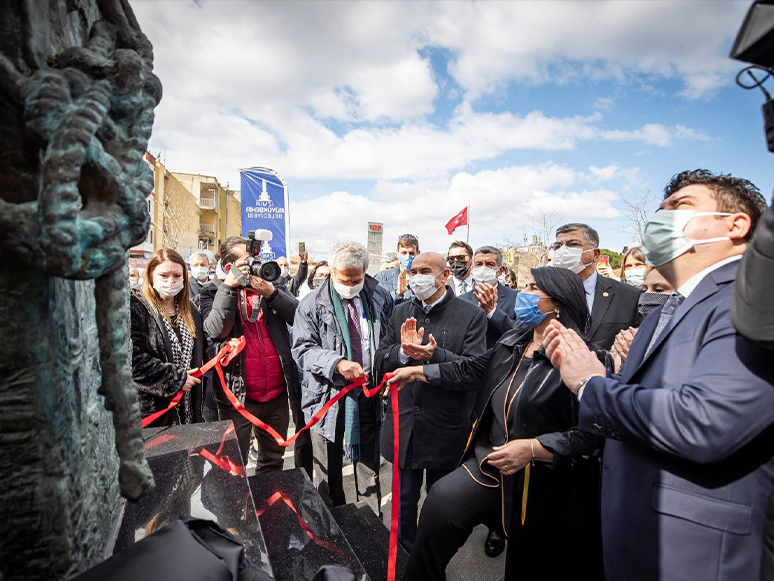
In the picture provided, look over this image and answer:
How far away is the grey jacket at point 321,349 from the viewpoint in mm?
3172

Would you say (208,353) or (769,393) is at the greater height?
(769,393)

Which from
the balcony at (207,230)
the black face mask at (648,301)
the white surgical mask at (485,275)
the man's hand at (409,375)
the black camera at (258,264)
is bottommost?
the man's hand at (409,375)

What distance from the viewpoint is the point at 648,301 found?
3.49 m

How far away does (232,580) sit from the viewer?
3.27 ft

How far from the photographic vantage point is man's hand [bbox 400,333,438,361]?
3061mm

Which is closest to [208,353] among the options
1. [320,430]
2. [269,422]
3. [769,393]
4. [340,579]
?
[269,422]

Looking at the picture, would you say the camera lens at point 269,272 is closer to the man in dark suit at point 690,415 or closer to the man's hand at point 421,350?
the man's hand at point 421,350

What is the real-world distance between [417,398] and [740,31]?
8.50 ft

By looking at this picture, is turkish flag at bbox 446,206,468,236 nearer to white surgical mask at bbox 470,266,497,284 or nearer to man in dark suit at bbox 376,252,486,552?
white surgical mask at bbox 470,266,497,284

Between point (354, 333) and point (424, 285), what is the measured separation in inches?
26.7

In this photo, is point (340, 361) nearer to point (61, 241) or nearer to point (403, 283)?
point (61, 241)

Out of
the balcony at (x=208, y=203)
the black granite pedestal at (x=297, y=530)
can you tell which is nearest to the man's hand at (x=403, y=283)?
the black granite pedestal at (x=297, y=530)

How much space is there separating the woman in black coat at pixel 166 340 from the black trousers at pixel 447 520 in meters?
1.90

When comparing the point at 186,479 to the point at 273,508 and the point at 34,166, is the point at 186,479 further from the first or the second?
the point at 34,166
